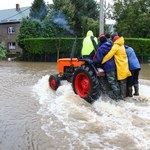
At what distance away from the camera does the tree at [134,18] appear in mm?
37719

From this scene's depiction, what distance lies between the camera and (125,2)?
41094mm

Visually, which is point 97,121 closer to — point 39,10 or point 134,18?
point 134,18

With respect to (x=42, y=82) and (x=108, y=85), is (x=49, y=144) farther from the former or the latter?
(x=42, y=82)

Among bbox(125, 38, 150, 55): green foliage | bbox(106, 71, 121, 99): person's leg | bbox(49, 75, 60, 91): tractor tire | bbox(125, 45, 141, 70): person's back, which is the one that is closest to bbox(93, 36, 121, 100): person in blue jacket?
bbox(106, 71, 121, 99): person's leg

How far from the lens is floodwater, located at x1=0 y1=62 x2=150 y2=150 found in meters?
5.88

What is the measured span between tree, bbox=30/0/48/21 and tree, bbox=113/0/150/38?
8304mm

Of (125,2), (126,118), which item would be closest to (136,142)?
(126,118)

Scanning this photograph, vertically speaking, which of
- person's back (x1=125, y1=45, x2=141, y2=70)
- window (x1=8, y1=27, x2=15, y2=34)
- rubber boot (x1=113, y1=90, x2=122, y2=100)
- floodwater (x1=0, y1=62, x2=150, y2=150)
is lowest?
floodwater (x1=0, y1=62, x2=150, y2=150)

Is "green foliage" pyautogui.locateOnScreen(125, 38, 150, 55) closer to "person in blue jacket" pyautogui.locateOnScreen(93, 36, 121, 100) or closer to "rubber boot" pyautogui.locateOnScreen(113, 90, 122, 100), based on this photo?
"person in blue jacket" pyautogui.locateOnScreen(93, 36, 121, 100)

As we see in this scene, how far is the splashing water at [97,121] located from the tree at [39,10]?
100ft

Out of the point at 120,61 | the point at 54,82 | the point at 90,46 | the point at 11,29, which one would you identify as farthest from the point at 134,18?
the point at 120,61

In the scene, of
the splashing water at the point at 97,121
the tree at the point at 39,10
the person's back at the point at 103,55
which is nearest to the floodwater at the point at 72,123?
the splashing water at the point at 97,121

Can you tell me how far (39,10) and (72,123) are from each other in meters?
34.3

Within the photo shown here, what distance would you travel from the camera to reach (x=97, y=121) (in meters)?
7.18
